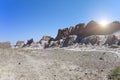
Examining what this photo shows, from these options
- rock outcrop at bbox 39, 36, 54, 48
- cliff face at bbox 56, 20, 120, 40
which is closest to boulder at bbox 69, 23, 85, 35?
cliff face at bbox 56, 20, 120, 40

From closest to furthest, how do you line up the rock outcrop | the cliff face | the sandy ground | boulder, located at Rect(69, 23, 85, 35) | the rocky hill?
the sandy ground
the rocky hill
the cliff face
boulder, located at Rect(69, 23, 85, 35)
the rock outcrop

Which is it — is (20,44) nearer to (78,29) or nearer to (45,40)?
(45,40)

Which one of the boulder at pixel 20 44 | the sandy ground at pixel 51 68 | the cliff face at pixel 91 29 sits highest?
the cliff face at pixel 91 29

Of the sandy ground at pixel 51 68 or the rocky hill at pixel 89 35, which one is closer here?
the sandy ground at pixel 51 68

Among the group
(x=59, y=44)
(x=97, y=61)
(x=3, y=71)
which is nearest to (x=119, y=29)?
(x=59, y=44)

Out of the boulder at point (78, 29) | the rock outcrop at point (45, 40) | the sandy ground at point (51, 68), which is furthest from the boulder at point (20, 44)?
the sandy ground at point (51, 68)

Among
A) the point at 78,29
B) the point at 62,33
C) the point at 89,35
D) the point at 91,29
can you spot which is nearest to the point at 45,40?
the point at 62,33

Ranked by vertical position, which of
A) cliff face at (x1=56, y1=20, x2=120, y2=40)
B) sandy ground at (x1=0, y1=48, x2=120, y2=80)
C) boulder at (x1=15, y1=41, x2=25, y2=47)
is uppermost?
cliff face at (x1=56, y1=20, x2=120, y2=40)

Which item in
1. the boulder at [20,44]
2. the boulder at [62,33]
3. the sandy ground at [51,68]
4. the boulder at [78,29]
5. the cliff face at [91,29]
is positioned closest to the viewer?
the sandy ground at [51,68]

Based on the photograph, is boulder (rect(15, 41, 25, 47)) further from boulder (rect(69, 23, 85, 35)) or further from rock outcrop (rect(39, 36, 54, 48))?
boulder (rect(69, 23, 85, 35))

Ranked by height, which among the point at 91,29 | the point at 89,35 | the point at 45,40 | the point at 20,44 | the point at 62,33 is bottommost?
the point at 20,44

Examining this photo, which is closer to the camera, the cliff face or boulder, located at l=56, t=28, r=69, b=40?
the cliff face

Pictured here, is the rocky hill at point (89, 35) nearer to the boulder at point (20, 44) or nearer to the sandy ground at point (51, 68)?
the boulder at point (20, 44)

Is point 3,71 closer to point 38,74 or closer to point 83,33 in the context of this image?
point 38,74
